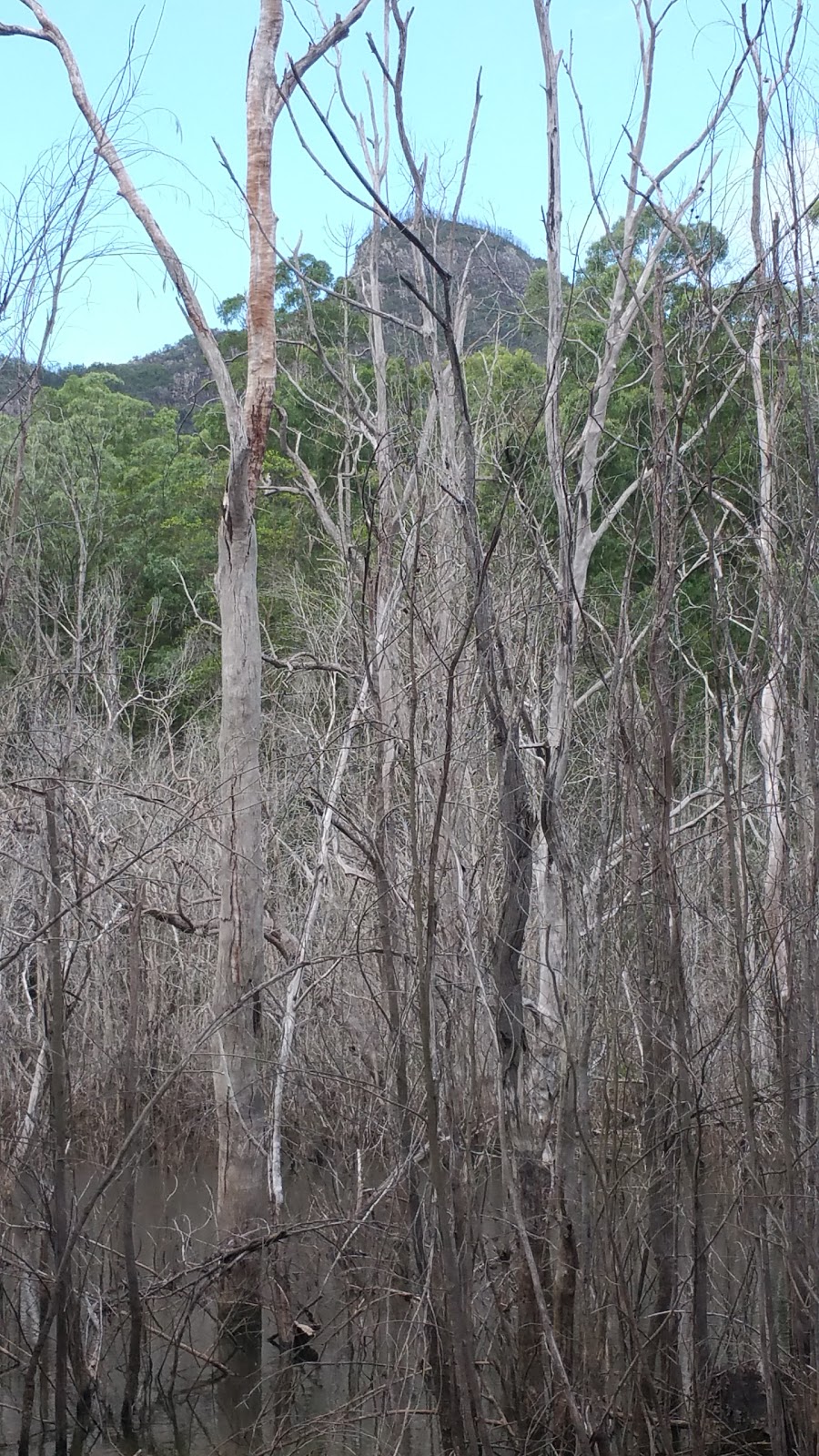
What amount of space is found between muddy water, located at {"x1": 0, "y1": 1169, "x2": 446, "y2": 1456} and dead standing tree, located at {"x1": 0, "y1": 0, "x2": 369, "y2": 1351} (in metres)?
0.54

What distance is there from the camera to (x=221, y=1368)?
6621 mm

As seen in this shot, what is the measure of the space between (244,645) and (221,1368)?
13.6ft

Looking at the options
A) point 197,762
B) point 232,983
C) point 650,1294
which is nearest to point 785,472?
point 650,1294

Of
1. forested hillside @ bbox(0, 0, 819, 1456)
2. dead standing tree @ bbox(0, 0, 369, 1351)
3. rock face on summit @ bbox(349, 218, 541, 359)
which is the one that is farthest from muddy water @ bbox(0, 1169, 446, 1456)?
rock face on summit @ bbox(349, 218, 541, 359)

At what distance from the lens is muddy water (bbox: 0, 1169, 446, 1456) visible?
17.6 feet

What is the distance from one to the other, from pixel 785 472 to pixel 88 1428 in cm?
508

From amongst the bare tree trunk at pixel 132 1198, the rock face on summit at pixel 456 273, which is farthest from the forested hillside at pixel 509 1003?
the rock face on summit at pixel 456 273

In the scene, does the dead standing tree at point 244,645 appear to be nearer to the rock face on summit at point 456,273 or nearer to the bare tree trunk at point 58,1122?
the rock face on summit at point 456,273

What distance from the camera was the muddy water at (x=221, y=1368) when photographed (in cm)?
537

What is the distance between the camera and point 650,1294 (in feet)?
15.6

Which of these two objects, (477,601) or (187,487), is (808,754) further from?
(187,487)

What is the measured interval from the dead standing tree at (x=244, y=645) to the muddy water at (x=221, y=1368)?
0.54 m

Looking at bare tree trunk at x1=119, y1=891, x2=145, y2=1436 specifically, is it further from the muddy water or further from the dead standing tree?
the dead standing tree

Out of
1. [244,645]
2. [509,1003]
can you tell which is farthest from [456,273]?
[509,1003]
